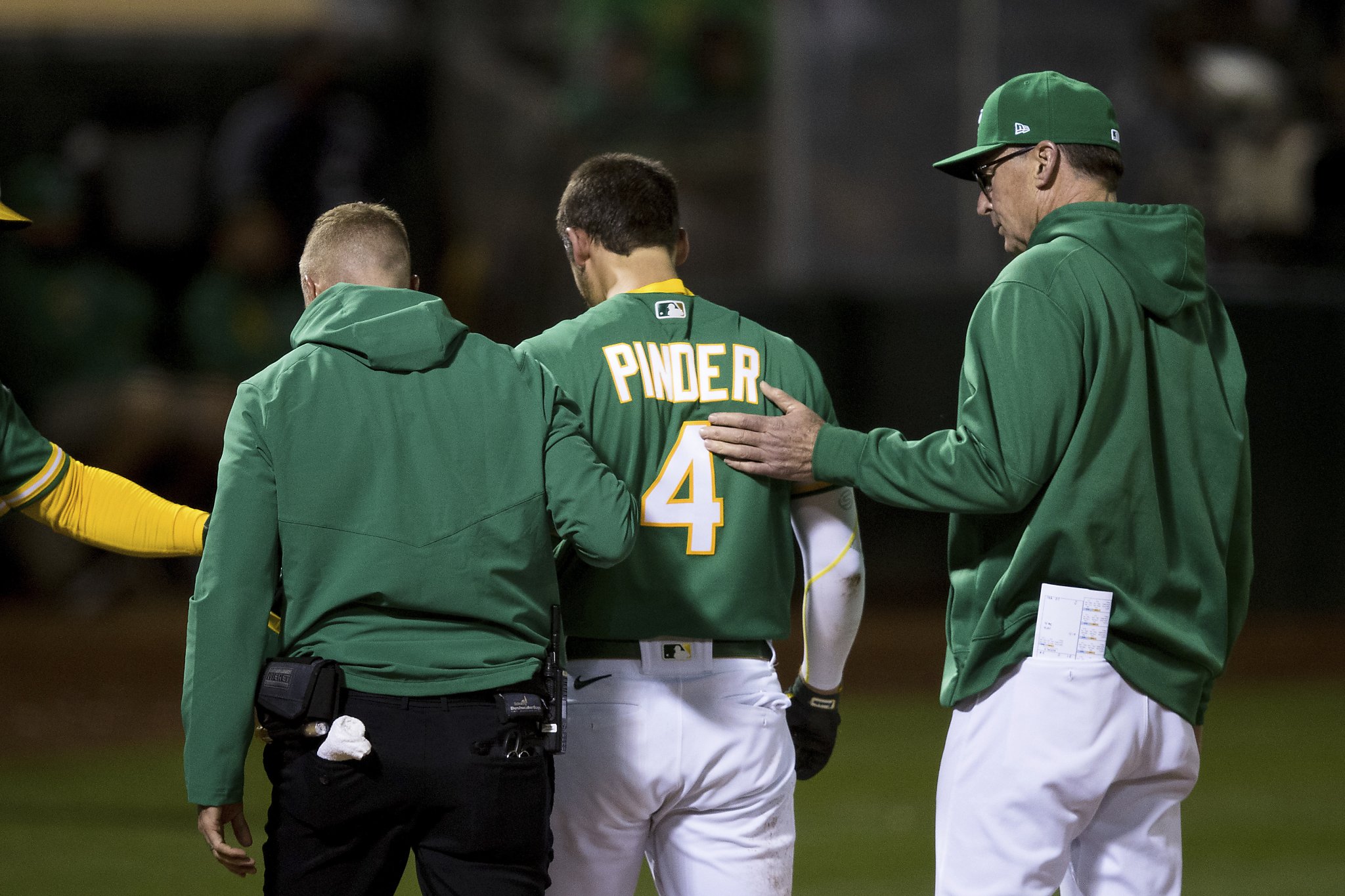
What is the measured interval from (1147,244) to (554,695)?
1.35m

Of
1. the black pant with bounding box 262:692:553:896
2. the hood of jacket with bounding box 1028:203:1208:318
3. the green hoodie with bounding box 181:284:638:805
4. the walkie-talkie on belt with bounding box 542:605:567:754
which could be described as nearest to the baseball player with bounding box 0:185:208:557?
the green hoodie with bounding box 181:284:638:805

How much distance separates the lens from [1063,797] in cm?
271

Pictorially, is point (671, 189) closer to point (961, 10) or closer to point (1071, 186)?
point (1071, 186)

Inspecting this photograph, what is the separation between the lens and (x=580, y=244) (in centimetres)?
314

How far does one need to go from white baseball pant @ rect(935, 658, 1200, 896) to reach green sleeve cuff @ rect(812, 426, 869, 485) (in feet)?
1.57

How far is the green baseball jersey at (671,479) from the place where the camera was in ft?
9.68

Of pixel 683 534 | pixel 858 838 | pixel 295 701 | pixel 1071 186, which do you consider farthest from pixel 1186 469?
pixel 858 838

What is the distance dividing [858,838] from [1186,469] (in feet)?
11.7

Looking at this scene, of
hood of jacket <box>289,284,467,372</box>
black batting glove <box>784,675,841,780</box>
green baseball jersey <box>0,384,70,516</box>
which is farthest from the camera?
black batting glove <box>784,675,841,780</box>

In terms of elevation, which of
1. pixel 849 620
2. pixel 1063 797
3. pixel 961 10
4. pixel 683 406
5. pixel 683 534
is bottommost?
pixel 1063 797

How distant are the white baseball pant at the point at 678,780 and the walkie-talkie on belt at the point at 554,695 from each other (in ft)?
0.84

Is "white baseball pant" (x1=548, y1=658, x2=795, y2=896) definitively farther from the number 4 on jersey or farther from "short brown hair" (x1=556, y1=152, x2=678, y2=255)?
"short brown hair" (x1=556, y1=152, x2=678, y2=255)

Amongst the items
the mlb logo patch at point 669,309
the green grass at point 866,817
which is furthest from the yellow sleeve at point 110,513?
the green grass at point 866,817

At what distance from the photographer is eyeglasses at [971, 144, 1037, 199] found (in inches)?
115
